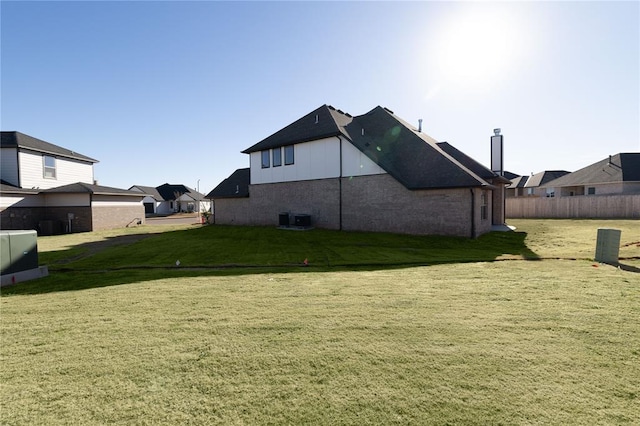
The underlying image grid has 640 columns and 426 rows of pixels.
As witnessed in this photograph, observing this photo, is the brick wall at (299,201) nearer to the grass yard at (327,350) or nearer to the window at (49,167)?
the grass yard at (327,350)

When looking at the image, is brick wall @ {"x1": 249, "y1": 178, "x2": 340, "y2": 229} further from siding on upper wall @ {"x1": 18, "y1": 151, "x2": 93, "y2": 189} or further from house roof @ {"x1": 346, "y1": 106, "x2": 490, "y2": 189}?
siding on upper wall @ {"x1": 18, "y1": 151, "x2": 93, "y2": 189}

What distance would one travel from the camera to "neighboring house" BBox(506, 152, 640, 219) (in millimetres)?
26141

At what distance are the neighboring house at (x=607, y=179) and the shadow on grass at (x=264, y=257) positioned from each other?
83.5 ft

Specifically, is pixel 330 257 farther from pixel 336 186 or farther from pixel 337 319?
pixel 336 186

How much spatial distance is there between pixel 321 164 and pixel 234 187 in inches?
460

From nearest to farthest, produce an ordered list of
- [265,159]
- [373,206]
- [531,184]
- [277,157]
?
[373,206] < [277,157] < [265,159] < [531,184]

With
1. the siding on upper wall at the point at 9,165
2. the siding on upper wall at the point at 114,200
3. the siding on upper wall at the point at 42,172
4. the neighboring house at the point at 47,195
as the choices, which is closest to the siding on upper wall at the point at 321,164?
the siding on upper wall at the point at 114,200

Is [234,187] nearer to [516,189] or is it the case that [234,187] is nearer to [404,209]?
[404,209]

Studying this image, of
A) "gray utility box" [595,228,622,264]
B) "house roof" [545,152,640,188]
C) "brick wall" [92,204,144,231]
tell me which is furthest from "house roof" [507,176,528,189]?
"brick wall" [92,204,144,231]

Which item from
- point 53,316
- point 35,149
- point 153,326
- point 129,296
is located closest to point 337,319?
point 153,326

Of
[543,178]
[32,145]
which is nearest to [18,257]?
[32,145]

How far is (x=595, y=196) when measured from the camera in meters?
26.9

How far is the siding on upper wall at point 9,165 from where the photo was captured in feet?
74.0

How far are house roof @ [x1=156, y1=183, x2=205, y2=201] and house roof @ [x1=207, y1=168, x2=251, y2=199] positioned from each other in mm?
37668
